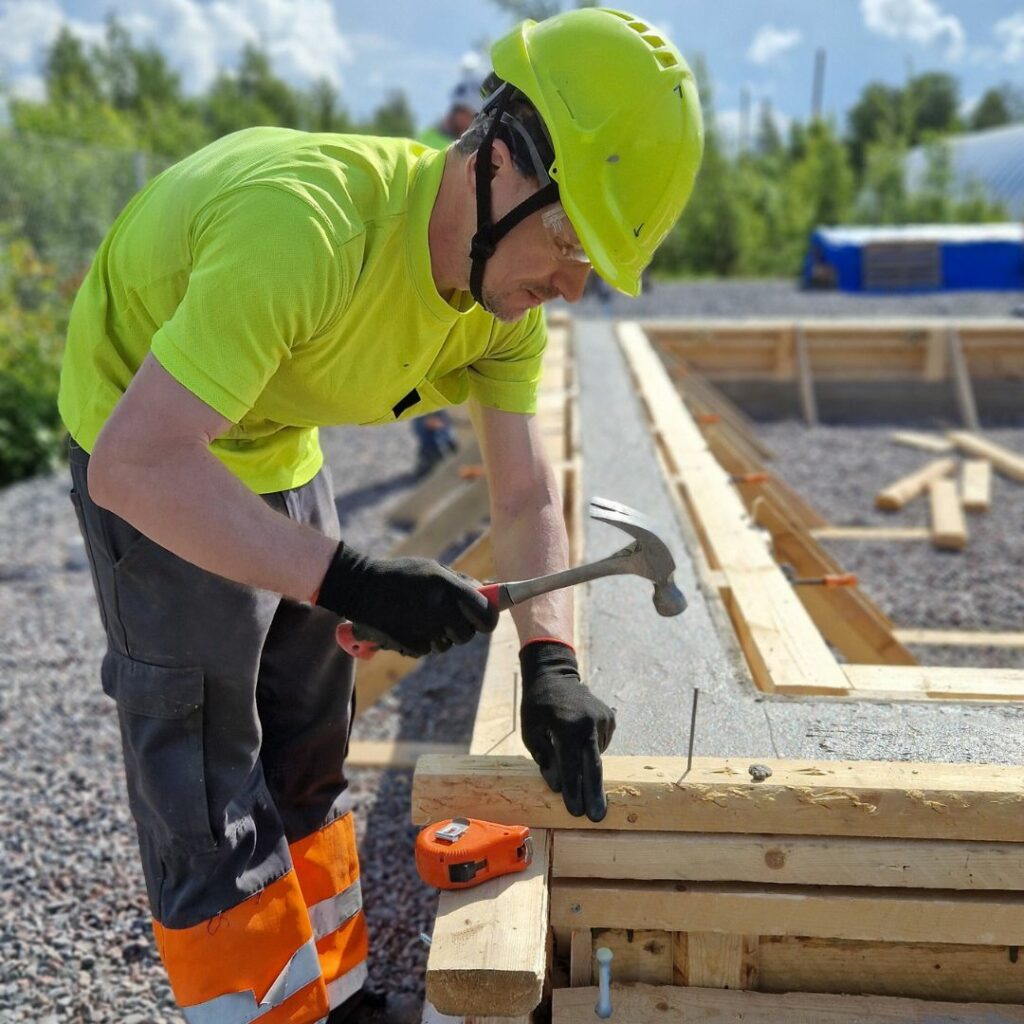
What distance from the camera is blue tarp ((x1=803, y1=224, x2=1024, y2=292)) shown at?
63.6 ft

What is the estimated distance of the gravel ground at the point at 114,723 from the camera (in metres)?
2.76

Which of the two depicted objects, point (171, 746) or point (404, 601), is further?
point (171, 746)

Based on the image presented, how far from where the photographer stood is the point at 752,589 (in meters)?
3.00

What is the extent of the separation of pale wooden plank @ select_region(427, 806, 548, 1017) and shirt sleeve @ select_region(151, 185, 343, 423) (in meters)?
0.89

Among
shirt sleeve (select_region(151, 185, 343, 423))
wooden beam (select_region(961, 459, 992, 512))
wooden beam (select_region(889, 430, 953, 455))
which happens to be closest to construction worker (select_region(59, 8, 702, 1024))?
shirt sleeve (select_region(151, 185, 343, 423))

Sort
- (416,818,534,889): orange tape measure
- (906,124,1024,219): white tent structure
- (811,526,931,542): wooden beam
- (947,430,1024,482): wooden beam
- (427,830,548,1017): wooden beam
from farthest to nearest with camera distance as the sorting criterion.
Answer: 1. (906,124,1024,219): white tent structure
2. (947,430,1024,482): wooden beam
3. (811,526,931,542): wooden beam
4. (416,818,534,889): orange tape measure
5. (427,830,548,1017): wooden beam

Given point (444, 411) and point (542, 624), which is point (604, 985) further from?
point (444, 411)

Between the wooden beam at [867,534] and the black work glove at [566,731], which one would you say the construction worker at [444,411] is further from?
the black work glove at [566,731]

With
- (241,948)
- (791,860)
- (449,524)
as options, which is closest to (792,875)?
(791,860)

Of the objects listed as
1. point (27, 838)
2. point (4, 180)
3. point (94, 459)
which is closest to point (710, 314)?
point (4, 180)

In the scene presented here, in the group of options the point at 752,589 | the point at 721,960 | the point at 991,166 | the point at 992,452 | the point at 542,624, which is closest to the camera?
the point at 721,960

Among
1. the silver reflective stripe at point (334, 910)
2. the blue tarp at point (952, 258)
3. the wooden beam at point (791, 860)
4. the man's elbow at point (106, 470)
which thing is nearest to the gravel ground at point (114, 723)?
the silver reflective stripe at point (334, 910)

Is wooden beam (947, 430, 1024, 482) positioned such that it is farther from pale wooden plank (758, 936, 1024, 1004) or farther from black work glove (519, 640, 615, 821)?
black work glove (519, 640, 615, 821)

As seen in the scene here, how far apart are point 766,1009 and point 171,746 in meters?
1.24
